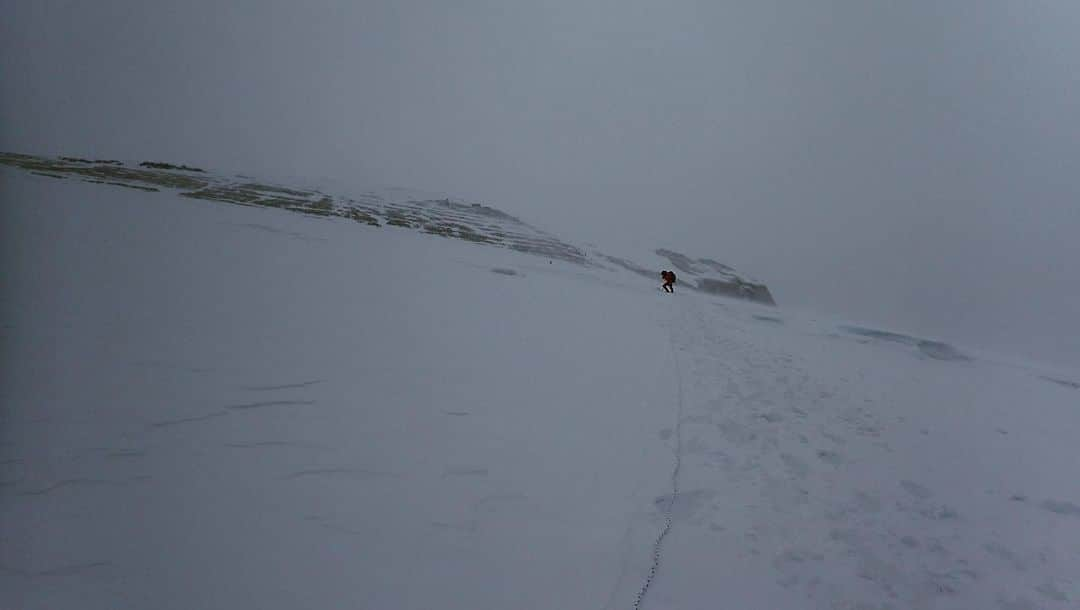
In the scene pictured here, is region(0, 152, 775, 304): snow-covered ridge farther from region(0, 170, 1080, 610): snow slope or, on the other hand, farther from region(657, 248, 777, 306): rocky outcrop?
region(0, 170, 1080, 610): snow slope

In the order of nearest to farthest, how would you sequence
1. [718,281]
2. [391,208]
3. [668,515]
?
1. [668,515]
2. [391,208]
3. [718,281]

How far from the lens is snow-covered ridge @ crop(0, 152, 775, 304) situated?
30.3 ft

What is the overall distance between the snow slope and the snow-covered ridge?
2.69m

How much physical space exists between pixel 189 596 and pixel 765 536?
3.25 metres

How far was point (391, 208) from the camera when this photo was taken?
16391 millimetres

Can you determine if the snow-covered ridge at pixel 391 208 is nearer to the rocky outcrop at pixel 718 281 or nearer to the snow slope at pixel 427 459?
the rocky outcrop at pixel 718 281

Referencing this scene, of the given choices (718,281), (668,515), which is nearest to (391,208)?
(718,281)


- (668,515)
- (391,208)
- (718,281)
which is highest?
(391,208)

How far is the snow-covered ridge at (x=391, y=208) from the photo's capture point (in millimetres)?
9227

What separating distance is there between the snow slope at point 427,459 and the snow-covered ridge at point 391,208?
2.69 metres

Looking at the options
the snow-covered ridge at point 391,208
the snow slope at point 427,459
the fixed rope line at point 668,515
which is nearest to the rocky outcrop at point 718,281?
the snow-covered ridge at point 391,208

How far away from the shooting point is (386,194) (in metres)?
19.1

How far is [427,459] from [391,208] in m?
14.7

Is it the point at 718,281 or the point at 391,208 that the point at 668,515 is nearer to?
the point at 391,208
